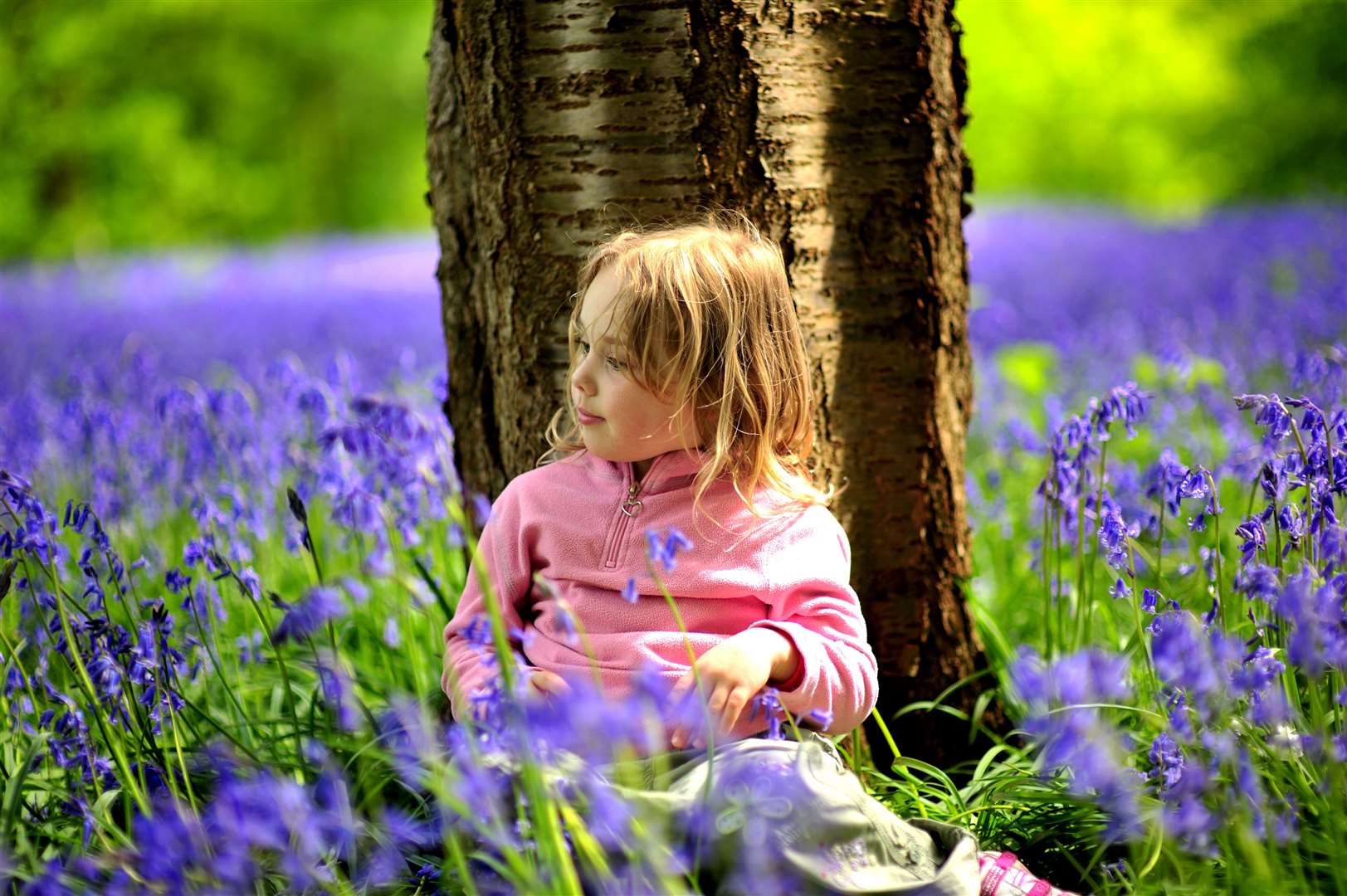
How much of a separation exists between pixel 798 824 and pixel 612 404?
2.25ft

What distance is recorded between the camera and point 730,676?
1644mm

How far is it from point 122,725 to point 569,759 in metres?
0.91

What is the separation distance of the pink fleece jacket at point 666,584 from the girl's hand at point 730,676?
76 millimetres

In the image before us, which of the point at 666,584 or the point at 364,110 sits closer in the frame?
the point at 666,584

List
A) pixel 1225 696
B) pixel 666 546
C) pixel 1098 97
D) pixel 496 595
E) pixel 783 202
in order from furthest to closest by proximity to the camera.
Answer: pixel 1098 97, pixel 783 202, pixel 496 595, pixel 1225 696, pixel 666 546

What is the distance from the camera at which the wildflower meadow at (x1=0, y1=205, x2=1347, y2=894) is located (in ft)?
4.35

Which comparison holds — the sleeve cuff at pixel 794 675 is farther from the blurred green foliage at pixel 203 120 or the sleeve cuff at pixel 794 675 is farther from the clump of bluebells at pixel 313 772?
the blurred green foliage at pixel 203 120

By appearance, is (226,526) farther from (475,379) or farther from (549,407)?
(549,407)

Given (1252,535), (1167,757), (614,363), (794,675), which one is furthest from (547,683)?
(1252,535)

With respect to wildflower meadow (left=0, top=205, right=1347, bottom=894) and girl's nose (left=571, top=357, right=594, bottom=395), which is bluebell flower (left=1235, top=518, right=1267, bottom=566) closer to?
wildflower meadow (left=0, top=205, right=1347, bottom=894)

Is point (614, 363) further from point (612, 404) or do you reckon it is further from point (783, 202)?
point (783, 202)

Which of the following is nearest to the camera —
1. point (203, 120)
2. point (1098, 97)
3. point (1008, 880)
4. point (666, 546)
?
point (666, 546)

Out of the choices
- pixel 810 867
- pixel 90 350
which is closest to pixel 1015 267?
pixel 90 350

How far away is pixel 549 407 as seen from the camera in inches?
87.6
